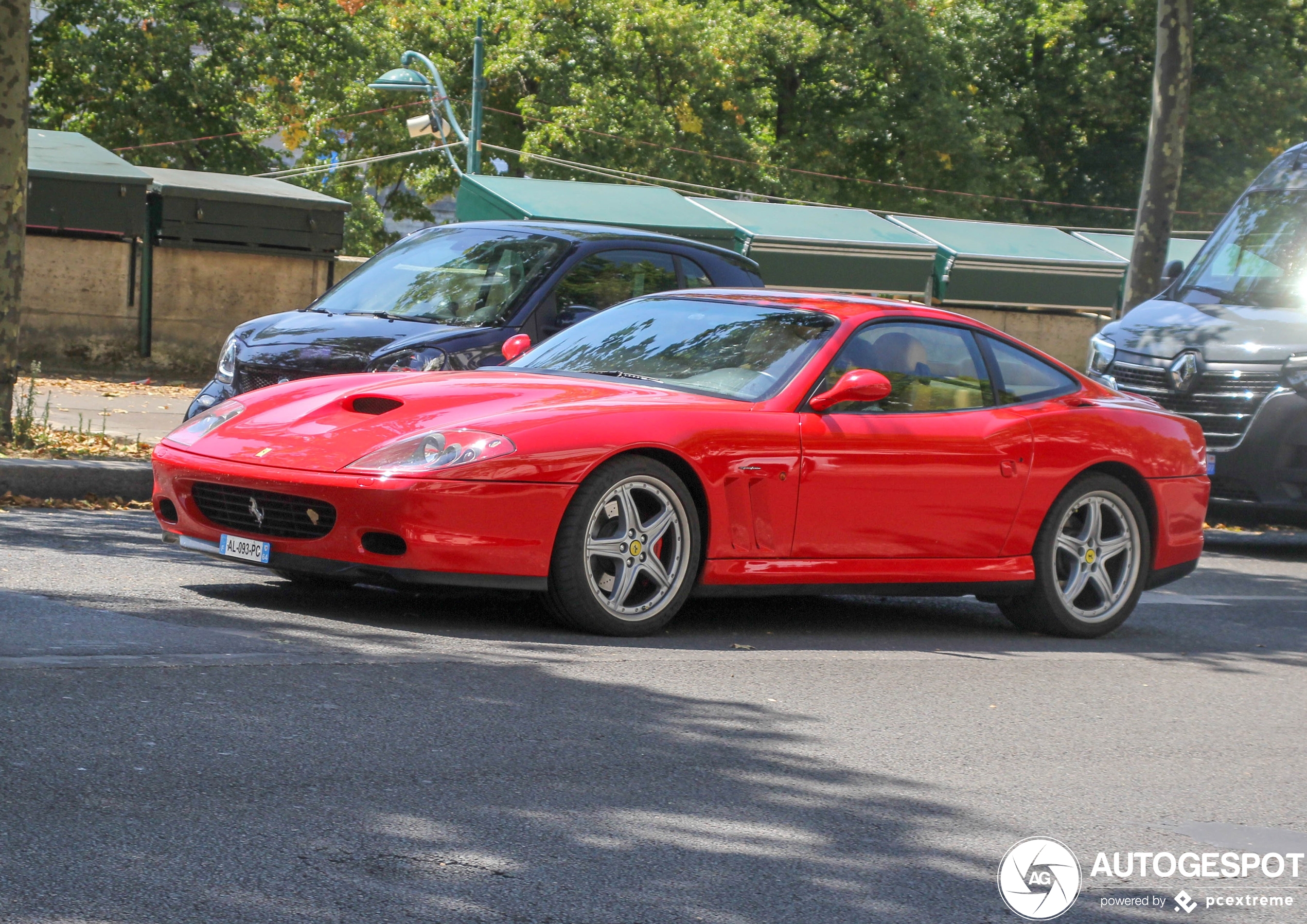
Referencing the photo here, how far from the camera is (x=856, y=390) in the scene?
6988mm

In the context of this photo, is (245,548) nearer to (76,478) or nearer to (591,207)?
(76,478)

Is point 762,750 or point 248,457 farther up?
point 248,457

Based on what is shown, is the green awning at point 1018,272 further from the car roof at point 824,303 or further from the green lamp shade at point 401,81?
the car roof at point 824,303

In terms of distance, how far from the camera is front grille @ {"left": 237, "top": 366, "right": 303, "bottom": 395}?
995 cm

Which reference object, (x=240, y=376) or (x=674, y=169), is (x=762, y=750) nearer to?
(x=240, y=376)

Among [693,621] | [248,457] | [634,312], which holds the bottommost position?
[693,621]

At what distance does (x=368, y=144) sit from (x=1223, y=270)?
3229cm

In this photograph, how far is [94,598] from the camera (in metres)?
6.54

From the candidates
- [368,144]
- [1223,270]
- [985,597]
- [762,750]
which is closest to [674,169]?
[368,144]

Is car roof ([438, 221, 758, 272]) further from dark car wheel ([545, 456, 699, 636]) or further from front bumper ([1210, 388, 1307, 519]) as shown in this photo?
dark car wheel ([545, 456, 699, 636])

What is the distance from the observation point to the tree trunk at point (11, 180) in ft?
35.6

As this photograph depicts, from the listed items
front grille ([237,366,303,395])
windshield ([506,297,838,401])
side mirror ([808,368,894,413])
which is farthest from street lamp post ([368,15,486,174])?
side mirror ([808,368,894,413])

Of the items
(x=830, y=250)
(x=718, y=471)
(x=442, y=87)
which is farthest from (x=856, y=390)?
(x=442, y=87)

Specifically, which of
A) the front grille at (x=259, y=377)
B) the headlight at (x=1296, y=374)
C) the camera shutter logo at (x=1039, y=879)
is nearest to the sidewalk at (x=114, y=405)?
the front grille at (x=259, y=377)
